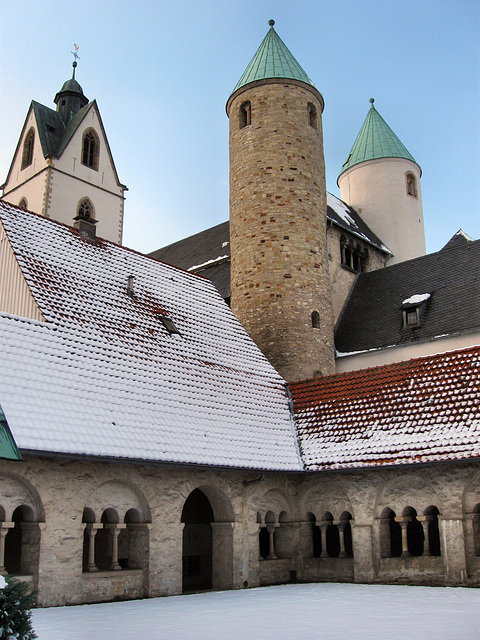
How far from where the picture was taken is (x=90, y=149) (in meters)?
35.8

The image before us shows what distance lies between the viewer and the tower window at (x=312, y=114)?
23.5 meters

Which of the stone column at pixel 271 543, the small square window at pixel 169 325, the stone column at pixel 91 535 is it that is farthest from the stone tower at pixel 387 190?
the stone column at pixel 91 535

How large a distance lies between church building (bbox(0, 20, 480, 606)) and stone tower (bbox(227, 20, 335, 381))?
0.20ft

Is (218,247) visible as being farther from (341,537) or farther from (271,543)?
(341,537)

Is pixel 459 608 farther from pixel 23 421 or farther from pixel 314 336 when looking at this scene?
pixel 314 336

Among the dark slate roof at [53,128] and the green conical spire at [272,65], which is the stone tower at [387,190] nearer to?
the green conical spire at [272,65]

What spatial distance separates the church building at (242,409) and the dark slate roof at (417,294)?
100mm

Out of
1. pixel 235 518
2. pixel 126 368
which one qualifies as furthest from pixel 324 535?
pixel 126 368

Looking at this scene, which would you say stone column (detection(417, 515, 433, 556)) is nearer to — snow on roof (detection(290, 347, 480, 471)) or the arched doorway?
snow on roof (detection(290, 347, 480, 471))

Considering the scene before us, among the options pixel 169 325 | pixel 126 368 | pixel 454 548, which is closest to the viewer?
pixel 454 548

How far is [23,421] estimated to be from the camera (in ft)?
34.8

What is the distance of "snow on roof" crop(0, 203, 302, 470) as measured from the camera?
454 inches

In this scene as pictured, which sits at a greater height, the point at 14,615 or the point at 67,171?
the point at 67,171

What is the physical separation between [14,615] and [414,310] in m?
19.3
